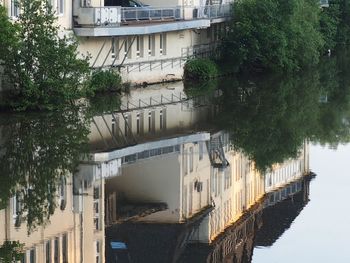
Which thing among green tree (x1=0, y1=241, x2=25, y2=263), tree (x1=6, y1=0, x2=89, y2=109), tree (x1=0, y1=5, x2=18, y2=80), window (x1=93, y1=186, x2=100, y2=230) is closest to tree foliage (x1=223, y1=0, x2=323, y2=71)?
tree (x1=6, y1=0, x2=89, y2=109)

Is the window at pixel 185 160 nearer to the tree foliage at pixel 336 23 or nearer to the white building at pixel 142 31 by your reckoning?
the white building at pixel 142 31

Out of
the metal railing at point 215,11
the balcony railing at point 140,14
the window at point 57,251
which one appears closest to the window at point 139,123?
the balcony railing at point 140,14

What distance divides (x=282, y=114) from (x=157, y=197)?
14.7 meters

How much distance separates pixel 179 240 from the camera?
797 inches

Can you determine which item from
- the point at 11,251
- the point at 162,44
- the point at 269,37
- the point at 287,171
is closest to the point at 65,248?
the point at 11,251

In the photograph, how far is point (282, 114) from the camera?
40281mm

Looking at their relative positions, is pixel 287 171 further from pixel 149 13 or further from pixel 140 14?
pixel 149 13

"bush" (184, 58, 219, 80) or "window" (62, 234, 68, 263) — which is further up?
"bush" (184, 58, 219, 80)

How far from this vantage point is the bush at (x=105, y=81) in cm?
4606

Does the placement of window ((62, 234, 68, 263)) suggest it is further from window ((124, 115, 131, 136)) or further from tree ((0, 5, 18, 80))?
tree ((0, 5, 18, 80))

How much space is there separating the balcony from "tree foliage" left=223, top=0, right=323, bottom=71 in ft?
5.94

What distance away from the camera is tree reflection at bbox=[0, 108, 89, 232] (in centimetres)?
2150

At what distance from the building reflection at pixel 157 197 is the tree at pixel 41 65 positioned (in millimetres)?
1623

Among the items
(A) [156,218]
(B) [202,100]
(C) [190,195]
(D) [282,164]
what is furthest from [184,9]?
(A) [156,218]
